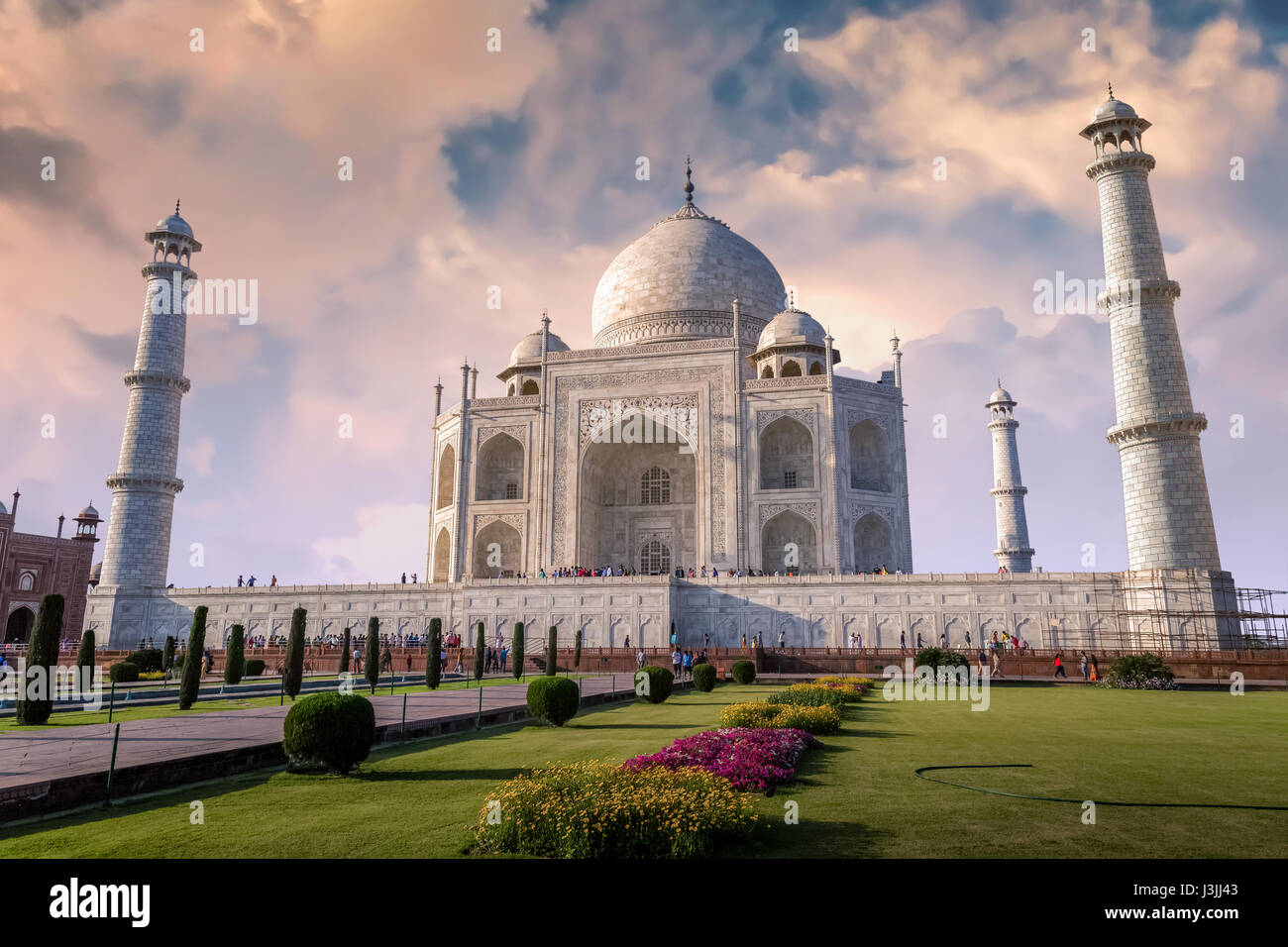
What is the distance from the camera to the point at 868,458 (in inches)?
1363

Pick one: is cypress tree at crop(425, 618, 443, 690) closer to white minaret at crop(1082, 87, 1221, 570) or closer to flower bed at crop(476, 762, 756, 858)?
flower bed at crop(476, 762, 756, 858)

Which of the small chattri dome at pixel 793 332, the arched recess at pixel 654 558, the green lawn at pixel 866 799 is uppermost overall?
the small chattri dome at pixel 793 332

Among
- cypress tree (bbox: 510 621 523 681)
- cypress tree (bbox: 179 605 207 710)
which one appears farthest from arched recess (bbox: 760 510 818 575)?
cypress tree (bbox: 179 605 207 710)

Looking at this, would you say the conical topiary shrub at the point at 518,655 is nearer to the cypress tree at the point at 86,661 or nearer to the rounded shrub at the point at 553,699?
the cypress tree at the point at 86,661

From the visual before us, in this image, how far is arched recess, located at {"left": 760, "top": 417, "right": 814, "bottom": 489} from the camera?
34500mm

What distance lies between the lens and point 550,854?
16.3 ft

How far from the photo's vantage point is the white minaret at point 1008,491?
3850 centimetres

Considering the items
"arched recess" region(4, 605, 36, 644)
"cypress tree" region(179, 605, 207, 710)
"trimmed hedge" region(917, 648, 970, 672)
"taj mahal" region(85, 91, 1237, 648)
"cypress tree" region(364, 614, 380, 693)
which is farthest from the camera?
"arched recess" region(4, 605, 36, 644)

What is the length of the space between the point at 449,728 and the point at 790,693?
5.25 meters

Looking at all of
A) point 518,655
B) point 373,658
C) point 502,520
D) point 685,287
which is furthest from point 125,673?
point 685,287

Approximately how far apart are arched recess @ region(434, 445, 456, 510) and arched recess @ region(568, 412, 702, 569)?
642 centimetres

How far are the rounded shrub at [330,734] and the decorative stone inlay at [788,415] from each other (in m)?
26.5

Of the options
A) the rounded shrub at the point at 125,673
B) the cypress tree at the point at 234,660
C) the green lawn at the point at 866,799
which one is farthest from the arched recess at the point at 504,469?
the green lawn at the point at 866,799
